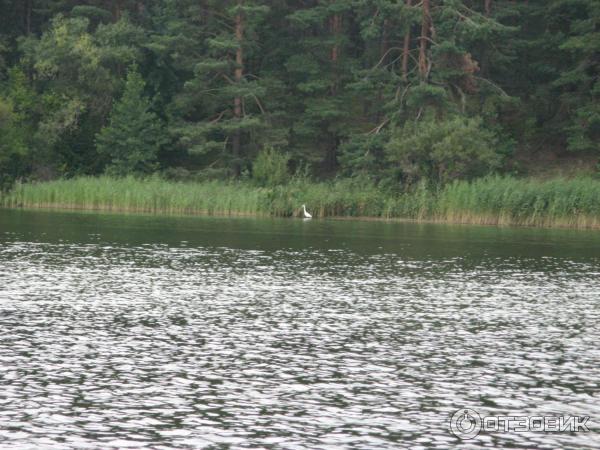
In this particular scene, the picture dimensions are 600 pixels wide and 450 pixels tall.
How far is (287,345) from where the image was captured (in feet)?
61.6

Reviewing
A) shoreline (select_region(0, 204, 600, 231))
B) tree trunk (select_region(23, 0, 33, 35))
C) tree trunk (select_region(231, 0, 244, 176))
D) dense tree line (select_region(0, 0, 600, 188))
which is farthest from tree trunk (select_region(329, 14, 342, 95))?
tree trunk (select_region(23, 0, 33, 35))

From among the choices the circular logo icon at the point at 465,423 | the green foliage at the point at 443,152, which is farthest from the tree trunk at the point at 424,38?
the circular logo icon at the point at 465,423

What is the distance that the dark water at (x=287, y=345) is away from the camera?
13164 mm

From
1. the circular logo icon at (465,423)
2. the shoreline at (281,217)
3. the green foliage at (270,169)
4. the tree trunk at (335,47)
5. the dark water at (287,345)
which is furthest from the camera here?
the tree trunk at (335,47)

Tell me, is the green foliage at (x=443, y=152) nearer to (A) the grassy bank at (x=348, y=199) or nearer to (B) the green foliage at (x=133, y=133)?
(A) the grassy bank at (x=348, y=199)

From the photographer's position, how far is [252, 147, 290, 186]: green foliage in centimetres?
6401

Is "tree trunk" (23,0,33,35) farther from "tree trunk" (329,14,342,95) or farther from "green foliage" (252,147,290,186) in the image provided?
"green foliage" (252,147,290,186)

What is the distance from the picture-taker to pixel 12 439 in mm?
12273

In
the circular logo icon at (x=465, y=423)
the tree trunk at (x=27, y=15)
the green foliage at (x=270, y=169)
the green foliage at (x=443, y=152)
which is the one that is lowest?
the circular logo icon at (x=465, y=423)

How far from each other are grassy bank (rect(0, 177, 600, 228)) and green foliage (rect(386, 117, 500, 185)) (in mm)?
2513

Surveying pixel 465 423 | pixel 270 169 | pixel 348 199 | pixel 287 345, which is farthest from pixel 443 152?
pixel 465 423

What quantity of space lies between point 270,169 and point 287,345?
153ft

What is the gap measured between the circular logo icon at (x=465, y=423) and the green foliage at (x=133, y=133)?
58.3m

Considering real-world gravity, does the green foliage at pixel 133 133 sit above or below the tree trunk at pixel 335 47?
below
